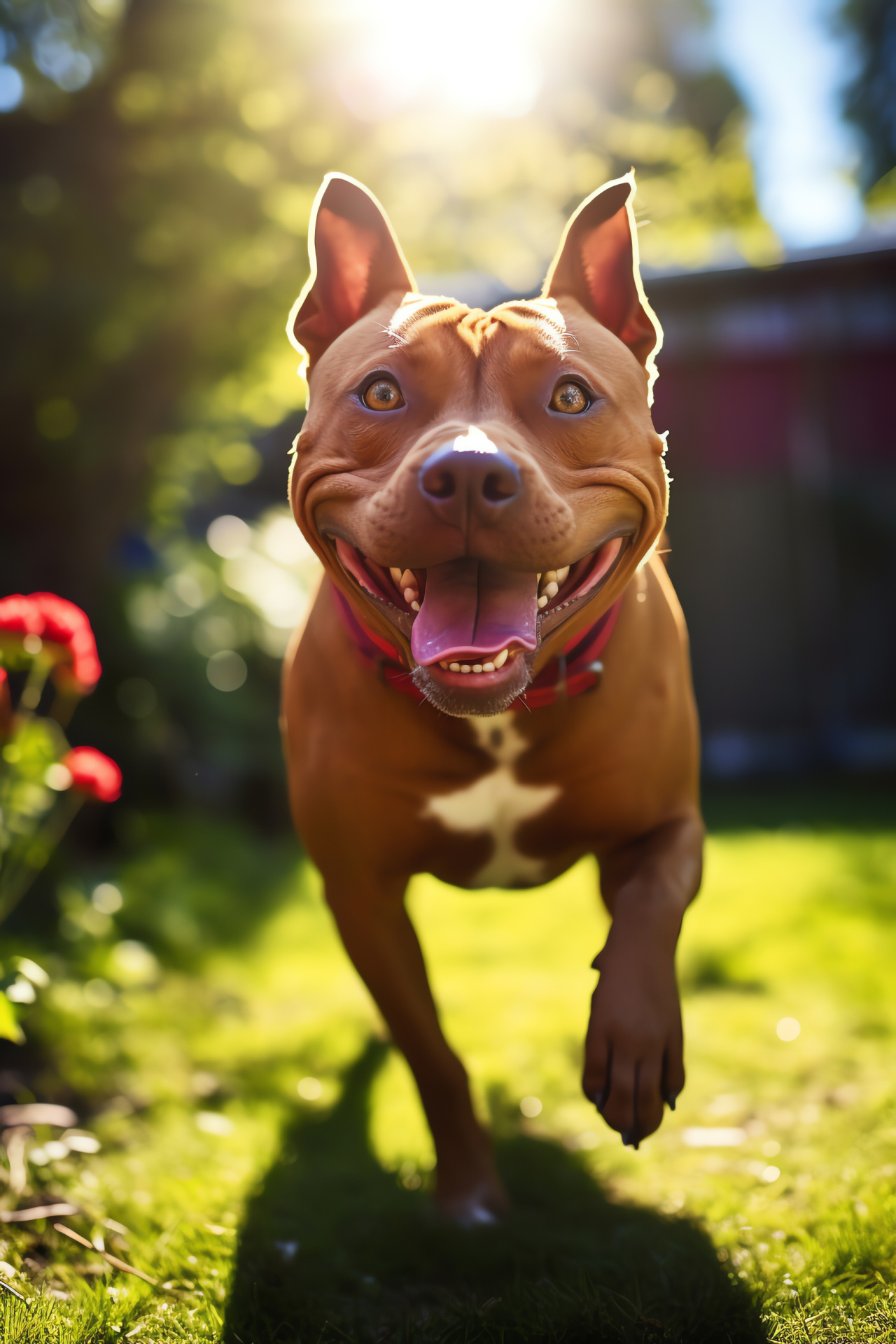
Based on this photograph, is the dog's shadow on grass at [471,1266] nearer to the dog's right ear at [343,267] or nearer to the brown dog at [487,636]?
the brown dog at [487,636]

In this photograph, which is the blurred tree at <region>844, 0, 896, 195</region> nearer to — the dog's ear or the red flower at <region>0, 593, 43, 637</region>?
the dog's ear

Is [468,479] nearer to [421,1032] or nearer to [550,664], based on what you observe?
[550,664]

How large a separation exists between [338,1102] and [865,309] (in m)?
6.16

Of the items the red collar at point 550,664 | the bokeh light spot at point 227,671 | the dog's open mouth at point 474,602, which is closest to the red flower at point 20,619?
the red collar at point 550,664

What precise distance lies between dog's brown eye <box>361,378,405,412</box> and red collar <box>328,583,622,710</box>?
0.37m

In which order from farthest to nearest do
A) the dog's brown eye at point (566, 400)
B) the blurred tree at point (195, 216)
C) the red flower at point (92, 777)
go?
1. the blurred tree at point (195, 216)
2. the red flower at point (92, 777)
3. the dog's brown eye at point (566, 400)

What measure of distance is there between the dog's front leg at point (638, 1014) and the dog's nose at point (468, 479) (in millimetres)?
750

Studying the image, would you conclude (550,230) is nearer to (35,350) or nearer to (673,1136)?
(35,350)

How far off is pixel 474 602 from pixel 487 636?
70mm

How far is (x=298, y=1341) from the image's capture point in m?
1.79

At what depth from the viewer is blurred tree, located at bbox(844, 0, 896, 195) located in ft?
22.6

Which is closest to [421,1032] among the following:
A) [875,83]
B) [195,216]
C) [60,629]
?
[60,629]

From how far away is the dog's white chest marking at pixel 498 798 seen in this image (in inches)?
75.1

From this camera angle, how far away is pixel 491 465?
142 cm
